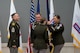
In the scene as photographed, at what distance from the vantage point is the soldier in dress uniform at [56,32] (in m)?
5.37

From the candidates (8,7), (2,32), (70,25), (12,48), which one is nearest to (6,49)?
(2,32)

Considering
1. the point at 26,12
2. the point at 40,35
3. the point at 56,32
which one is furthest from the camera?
the point at 26,12

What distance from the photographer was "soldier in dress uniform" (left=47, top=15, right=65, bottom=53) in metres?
5.37

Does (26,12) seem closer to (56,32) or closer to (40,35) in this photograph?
(56,32)

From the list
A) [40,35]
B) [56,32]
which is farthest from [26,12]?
[40,35]

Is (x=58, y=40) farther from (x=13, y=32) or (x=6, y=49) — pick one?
(x=6, y=49)

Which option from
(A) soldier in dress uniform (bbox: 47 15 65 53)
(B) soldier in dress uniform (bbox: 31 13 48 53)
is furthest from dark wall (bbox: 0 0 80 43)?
(B) soldier in dress uniform (bbox: 31 13 48 53)

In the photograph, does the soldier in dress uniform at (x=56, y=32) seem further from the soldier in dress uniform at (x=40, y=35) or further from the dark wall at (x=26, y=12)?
the dark wall at (x=26, y=12)

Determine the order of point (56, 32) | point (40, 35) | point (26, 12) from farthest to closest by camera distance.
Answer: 1. point (26, 12)
2. point (56, 32)
3. point (40, 35)

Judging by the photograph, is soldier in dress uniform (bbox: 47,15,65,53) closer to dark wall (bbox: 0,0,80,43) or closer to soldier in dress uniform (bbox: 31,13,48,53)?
soldier in dress uniform (bbox: 31,13,48,53)

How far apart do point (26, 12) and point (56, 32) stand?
1665mm

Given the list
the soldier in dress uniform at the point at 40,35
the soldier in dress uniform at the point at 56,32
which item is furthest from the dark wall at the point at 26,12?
the soldier in dress uniform at the point at 40,35

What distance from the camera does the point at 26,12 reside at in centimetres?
673

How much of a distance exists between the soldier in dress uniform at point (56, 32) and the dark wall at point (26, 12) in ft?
4.40
